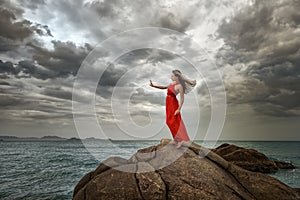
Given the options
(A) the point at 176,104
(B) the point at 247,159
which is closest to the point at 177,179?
(A) the point at 176,104

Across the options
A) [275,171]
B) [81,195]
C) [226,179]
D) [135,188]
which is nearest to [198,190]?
[226,179]

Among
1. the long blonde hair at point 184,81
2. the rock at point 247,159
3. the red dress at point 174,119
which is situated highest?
the long blonde hair at point 184,81

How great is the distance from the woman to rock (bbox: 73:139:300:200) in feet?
1.48

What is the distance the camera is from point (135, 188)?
7.52 meters

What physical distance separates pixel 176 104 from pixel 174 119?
0.64 metres

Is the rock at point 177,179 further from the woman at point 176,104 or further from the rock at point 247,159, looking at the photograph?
the rock at point 247,159

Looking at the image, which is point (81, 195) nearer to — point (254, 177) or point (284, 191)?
point (254, 177)

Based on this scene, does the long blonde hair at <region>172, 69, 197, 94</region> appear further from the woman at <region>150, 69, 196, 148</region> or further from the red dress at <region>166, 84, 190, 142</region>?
the red dress at <region>166, 84, 190, 142</region>

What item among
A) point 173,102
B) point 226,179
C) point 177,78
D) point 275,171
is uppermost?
point 177,78

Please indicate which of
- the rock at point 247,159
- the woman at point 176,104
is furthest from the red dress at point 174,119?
the rock at point 247,159

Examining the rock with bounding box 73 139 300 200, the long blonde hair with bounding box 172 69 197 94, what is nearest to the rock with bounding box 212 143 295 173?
the rock with bounding box 73 139 300 200

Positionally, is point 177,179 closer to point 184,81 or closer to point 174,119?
point 174,119

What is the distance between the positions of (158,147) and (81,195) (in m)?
3.49

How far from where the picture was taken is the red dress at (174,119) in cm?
912
